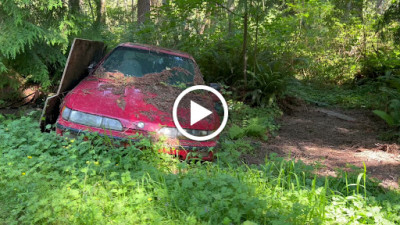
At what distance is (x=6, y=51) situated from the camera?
237 inches

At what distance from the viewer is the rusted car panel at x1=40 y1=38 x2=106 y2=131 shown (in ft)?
16.7

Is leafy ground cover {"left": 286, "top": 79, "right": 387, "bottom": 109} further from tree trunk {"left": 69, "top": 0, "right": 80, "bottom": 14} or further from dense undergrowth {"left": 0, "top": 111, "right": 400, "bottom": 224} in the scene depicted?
dense undergrowth {"left": 0, "top": 111, "right": 400, "bottom": 224}

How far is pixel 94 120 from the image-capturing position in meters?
4.51

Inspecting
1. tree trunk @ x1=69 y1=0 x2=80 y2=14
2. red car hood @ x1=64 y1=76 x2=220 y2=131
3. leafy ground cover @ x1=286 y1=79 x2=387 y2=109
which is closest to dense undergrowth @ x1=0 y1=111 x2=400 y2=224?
red car hood @ x1=64 y1=76 x2=220 y2=131

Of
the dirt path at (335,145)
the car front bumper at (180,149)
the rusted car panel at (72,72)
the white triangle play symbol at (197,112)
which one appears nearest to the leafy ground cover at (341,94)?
the dirt path at (335,145)

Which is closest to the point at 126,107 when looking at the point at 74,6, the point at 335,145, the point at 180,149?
the point at 180,149

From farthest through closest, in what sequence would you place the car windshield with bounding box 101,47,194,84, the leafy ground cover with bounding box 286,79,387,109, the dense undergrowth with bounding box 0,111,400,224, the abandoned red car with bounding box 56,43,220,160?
the leafy ground cover with bounding box 286,79,387,109 < the car windshield with bounding box 101,47,194,84 < the abandoned red car with bounding box 56,43,220,160 < the dense undergrowth with bounding box 0,111,400,224

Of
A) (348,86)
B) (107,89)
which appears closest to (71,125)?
(107,89)

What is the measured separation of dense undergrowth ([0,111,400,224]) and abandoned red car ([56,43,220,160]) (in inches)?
10.1

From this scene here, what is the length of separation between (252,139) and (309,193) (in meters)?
3.38

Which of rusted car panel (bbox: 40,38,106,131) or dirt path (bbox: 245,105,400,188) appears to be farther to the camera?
dirt path (bbox: 245,105,400,188)

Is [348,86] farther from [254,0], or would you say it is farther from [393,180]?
[393,180]

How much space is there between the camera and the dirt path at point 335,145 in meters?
5.57

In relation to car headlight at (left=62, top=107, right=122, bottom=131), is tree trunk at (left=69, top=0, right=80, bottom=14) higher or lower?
higher
